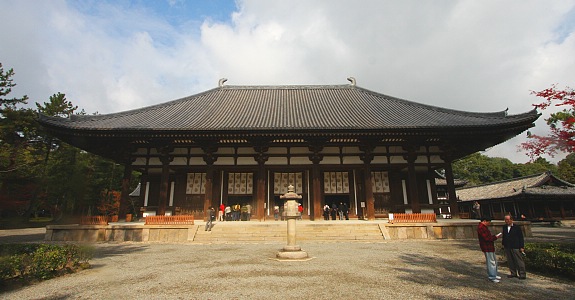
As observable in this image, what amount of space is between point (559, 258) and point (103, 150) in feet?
67.4

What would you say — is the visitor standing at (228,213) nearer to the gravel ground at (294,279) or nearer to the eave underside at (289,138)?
the eave underside at (289,138)

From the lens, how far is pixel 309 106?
21406 mm

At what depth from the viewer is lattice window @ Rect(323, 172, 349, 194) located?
18531mm

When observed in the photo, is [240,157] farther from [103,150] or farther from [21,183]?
[21,183]

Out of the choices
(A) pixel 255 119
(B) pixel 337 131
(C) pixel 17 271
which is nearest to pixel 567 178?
(B) pixel 337 131

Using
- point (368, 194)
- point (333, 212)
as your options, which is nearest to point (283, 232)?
point (333, 212)

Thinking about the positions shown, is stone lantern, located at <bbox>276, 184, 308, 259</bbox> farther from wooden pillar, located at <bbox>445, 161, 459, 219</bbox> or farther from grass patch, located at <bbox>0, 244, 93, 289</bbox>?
wooden pillar, located at <bbox>445, 161, 459, 219</bbox>

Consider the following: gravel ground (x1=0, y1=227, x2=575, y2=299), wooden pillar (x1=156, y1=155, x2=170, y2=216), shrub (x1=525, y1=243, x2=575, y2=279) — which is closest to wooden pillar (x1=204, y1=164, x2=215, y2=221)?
wooden pillar (x1=156, y1=155, x2=170, y2=216)

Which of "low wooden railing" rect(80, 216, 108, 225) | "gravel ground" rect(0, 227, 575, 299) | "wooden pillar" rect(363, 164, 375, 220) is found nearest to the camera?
"gravel ground" rect(0, 227, 575, 299)

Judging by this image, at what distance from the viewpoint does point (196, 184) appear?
18.5 metres

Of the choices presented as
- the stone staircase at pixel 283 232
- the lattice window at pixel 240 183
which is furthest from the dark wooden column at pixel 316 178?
the lattice window at pixel 240 183

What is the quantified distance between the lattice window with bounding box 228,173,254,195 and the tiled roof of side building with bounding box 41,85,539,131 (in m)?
3.60

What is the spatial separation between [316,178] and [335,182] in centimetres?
243

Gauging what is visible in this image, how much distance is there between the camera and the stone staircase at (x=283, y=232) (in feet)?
43.8
